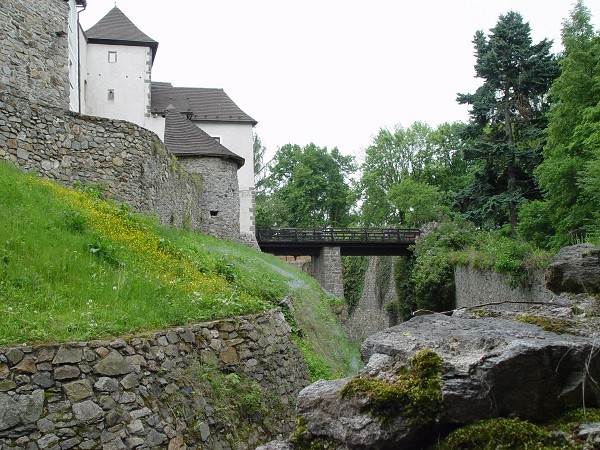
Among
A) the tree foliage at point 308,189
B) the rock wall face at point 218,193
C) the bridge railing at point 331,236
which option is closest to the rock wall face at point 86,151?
the rock wall face at point 218,193

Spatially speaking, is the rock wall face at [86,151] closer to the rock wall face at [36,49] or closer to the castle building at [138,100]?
the rock wall face at [36,49]

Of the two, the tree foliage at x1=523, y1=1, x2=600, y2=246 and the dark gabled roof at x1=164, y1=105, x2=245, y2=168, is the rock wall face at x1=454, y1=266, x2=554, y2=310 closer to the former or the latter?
Answer: the tree foliage at x1=523, y1=1, x2=600, y2=246

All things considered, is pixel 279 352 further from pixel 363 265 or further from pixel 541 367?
pixel 363 265

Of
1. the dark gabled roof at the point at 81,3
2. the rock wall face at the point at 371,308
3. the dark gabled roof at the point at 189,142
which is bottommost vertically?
the rock wall face at the point at 371,308

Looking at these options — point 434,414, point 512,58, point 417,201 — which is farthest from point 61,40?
point 417,201

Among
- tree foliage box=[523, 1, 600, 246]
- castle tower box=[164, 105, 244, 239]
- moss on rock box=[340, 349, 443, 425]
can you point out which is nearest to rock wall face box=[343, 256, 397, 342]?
castle tower box=[164, 105, 244, 239]

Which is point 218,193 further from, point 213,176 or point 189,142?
point 189,142

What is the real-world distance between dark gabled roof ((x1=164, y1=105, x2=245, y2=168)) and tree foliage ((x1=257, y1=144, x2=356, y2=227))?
25.3 metres

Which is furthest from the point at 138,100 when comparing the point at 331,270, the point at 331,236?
the point at 331,270

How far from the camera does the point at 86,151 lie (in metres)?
12.3

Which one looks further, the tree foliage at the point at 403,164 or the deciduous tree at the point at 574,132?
the tree foliage at the point at 403,164

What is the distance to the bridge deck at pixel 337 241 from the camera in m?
34.3

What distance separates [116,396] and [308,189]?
4965cm

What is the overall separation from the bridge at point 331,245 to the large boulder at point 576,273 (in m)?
26.8
